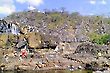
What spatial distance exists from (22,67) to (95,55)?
19611mm

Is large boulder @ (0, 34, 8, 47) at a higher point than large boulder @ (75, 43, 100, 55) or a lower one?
higher

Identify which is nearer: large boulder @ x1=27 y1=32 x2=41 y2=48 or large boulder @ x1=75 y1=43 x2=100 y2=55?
large boulder @ x1=75 y1=43 x2=100 y2=55

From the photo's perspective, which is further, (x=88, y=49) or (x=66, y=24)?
(x=66, y=24)

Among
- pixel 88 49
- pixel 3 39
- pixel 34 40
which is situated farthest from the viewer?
pixel 3 39

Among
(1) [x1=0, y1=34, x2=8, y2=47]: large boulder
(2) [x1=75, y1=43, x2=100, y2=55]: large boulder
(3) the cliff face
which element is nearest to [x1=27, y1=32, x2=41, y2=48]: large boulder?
(1) [x1=0, y1=34, x2=8, y2=47]: large boulder

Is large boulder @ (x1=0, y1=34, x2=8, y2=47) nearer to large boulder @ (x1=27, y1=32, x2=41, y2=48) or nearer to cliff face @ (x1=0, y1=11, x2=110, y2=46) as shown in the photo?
large boulder @ (x1=27, y1=32, x2=41, y2=48)

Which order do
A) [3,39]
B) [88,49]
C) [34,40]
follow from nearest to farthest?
1. [88,49]
2. [34,40]
3. [3,39]

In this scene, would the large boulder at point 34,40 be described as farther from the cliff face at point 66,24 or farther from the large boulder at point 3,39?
the cliff face at point 66,24

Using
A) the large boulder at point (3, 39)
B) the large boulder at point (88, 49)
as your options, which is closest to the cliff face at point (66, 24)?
the large boulder at point (3, 39)

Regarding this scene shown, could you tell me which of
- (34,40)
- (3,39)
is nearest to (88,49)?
(34,40)

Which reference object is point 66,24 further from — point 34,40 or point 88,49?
A: point 88,49

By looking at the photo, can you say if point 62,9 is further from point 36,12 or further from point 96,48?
point 96,48

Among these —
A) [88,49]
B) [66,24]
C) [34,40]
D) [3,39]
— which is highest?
[34,40]

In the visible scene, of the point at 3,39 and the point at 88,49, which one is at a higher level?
the point at 3,39
